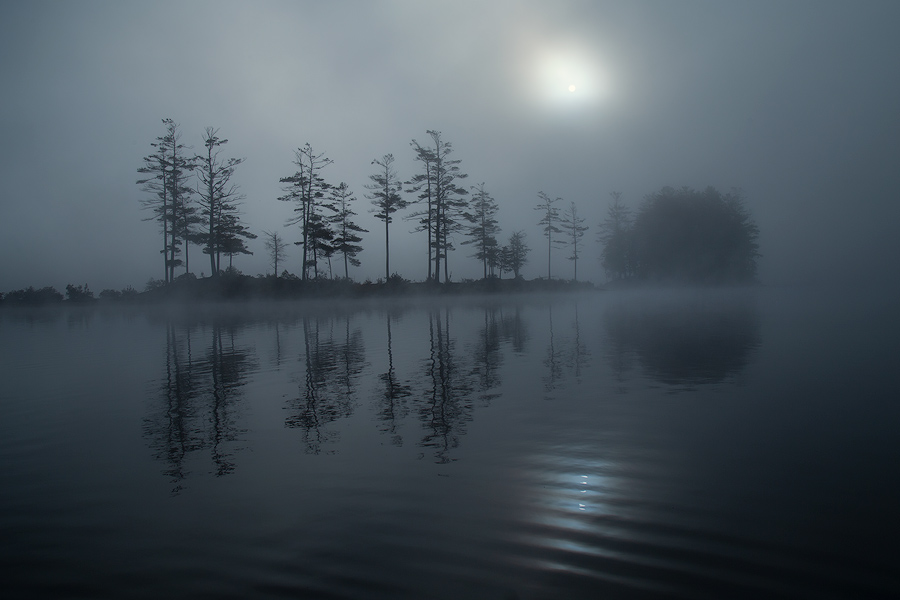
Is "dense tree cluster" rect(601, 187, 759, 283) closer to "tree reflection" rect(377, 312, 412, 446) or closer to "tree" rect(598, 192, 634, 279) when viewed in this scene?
"tree" rect(598, 192, 634, 279)

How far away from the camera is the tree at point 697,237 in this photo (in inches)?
2557

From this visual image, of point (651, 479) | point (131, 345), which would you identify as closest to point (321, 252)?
→ point (131, 345)

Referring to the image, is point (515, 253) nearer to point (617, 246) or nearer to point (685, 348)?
point (617, 246)

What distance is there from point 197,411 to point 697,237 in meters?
67.3

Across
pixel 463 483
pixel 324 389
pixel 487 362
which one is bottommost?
pixel 463 483

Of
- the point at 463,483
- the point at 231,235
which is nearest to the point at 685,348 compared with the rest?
the point at 463,483

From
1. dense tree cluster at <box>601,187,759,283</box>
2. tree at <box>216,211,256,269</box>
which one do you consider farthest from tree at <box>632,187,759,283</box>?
tree at <box>216,211,256,269</box>

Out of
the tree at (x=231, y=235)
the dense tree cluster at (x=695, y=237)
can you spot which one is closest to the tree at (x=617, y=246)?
the dense tree cluster at (x=695, y=237)

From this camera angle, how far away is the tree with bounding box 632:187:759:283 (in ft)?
213

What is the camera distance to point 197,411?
265 inches

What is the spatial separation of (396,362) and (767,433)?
257 inches

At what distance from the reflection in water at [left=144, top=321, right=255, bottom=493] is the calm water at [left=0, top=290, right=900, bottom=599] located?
0.15 feet

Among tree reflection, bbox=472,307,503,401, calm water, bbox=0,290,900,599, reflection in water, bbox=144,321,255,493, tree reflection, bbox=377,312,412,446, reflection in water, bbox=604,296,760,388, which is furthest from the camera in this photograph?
reflection in water, bbox=604,296,760,388

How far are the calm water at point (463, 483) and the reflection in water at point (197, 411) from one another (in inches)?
1.8
